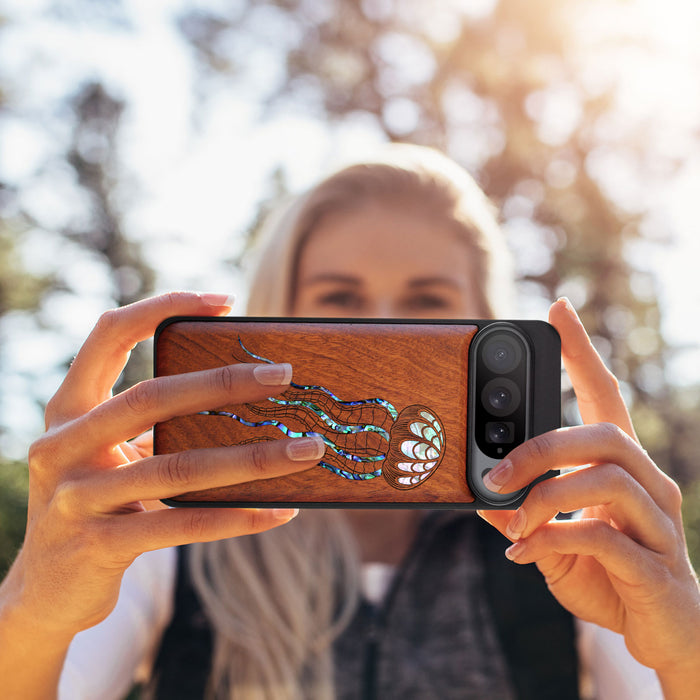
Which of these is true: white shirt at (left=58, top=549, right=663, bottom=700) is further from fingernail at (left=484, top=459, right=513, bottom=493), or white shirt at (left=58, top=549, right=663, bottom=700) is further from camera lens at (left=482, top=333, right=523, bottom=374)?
camera lens at (left=482, top=333, right=523, bottom=374)

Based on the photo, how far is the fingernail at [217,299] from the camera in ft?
4.71

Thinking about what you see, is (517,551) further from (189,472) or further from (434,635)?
(434,635)

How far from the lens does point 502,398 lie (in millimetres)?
1470

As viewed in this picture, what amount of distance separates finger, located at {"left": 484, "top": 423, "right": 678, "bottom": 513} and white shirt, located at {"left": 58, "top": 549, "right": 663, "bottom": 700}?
94 cm

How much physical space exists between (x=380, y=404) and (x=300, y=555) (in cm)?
137

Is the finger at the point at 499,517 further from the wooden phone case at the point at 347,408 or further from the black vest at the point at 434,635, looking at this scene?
the black vest at the point at 434,635

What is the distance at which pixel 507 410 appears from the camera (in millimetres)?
1462

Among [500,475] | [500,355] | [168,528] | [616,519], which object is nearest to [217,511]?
[168,528]

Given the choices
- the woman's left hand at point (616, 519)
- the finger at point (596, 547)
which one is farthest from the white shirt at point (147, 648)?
the finger at point (596, 547)

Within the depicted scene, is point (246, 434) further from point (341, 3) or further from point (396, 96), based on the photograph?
point (341, 3)

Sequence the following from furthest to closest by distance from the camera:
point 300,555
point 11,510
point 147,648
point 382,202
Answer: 1. point 11,510
2. point 382,202
3. point 300,555
4. point 147,648

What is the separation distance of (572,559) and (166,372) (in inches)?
43.5

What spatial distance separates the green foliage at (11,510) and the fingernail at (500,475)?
7250 millimetres

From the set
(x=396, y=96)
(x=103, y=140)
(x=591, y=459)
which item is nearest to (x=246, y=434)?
(x=591, y=459)
